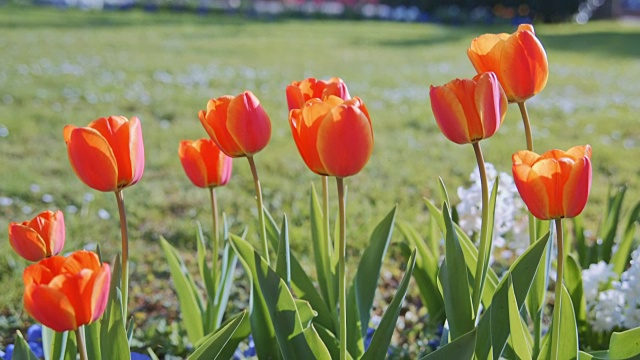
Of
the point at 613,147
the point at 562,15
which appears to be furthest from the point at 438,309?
the point at 562,15

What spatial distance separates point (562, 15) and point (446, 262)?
62.1ft

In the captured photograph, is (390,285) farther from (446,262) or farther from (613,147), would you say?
(613,147)

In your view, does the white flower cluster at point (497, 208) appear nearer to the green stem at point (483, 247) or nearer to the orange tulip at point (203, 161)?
the green stem at point (483, 247)

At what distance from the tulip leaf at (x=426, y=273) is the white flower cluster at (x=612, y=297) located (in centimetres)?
41

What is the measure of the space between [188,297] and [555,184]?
102 cm

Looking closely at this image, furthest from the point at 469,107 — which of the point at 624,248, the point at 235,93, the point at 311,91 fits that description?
the point at 235,93

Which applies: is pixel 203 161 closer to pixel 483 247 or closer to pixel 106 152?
pixel 106 152

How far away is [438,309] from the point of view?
213 cm

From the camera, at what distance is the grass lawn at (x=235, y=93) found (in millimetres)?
3676

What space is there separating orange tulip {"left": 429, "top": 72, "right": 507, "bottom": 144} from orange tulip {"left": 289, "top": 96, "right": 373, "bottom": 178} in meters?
0.16

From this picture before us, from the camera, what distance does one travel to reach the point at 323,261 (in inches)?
72.7

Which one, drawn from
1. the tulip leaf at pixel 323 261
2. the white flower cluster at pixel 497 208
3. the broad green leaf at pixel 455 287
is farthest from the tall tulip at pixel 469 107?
the white flower cluster at pixel 497 208

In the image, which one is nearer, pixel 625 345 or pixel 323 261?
pixel 625 345

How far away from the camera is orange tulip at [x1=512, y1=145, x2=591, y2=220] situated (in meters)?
1.23
